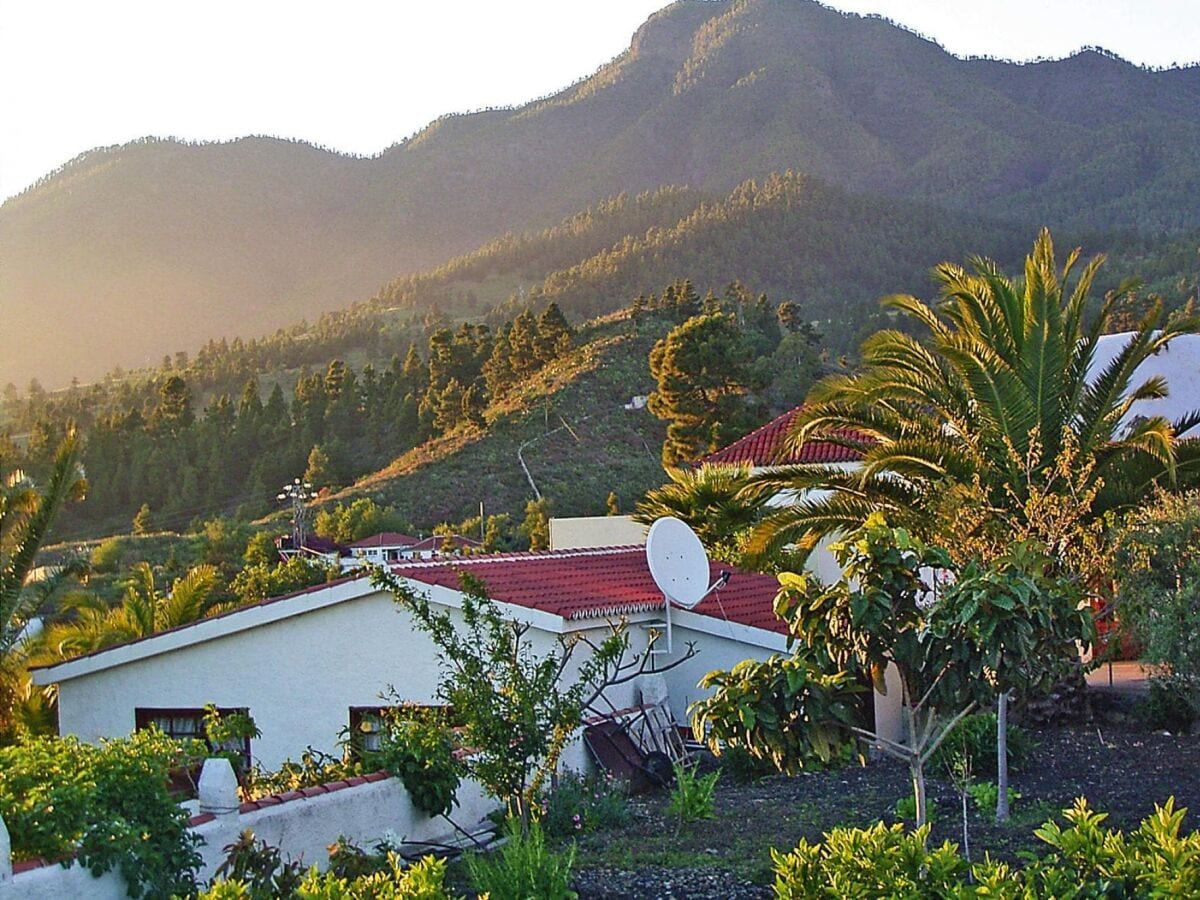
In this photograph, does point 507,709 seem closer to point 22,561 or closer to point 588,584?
point 588,584

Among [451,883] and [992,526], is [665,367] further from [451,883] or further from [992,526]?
[451,883]

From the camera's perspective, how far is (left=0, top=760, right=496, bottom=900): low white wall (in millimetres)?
6926

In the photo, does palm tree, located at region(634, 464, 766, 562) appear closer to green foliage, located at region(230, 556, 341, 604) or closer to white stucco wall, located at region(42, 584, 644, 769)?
white stucco wall, located at region(42, 584, 644, 769)

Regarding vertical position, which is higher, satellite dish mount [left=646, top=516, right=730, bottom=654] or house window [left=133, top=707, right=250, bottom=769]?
satellite dish mount [left=646, top=516, right=730, bottom=654]

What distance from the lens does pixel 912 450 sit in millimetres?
15602

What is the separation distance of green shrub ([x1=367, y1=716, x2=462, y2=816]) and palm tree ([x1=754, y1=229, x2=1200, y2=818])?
597 cm

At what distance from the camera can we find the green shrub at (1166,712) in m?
15.7

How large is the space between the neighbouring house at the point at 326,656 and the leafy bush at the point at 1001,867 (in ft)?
25.0

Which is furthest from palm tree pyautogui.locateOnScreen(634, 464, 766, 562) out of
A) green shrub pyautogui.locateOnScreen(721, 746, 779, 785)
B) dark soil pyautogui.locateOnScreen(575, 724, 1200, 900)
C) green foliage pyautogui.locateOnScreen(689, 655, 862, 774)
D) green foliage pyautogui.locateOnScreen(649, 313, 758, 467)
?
green foliage pyautogui.locateOnScreen(649, 313, 758, 467)

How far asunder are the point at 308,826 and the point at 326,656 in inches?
218

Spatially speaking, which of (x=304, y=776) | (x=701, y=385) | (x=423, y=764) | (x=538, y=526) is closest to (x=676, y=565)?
(x=423, y=764)

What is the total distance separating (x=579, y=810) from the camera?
10789 mm

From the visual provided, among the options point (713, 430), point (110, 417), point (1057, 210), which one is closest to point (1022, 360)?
point (713, 430)

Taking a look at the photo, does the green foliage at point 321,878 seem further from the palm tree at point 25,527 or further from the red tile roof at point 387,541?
the red tile roof at point 387,541
